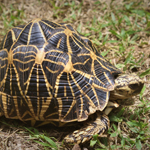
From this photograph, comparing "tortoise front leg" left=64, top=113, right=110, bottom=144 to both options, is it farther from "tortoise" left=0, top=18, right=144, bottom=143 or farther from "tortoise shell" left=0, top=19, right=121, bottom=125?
"tortoise shell" left=0, top=19, right=121, bottom=125

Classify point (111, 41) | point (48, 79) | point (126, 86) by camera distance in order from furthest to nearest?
point (111, 41)
point (126, 86)
point (48, 79)

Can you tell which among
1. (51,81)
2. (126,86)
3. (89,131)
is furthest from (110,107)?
(51,81)

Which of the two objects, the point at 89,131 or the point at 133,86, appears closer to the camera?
the point at 89,131

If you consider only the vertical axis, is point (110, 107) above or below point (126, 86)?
below

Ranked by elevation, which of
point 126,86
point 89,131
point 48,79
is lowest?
point 89,131

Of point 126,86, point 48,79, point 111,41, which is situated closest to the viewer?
point 48,79

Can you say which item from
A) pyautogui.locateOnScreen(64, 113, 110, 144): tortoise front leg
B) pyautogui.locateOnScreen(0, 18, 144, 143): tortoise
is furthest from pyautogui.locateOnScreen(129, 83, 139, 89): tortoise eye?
pyautogui.locateOnScreen(64, 113, 110, 144): tortoise front leg

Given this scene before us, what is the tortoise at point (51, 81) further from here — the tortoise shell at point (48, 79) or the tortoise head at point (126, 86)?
the tortoise head at point (126, 86)

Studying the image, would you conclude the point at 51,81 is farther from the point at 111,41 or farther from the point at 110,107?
the point at 111,41
